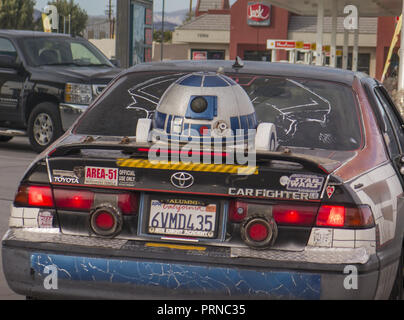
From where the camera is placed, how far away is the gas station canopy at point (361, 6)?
39.3 metres

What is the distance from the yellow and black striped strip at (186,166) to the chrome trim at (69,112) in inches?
382

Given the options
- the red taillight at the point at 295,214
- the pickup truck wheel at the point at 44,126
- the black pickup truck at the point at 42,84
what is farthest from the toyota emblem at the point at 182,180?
the pickup truck wheel at the point at 44,126

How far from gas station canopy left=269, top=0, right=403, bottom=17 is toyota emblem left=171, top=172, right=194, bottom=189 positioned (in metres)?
35.8

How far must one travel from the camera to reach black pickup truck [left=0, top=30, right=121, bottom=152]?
14016 mm

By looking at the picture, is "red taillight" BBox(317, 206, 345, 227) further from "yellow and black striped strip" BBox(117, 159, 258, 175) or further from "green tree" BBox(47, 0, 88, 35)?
"green tree" BBox(47, 0, 88, 35)

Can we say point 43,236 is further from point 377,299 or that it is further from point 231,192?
point 377,299

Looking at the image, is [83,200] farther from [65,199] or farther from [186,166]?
[186,166]

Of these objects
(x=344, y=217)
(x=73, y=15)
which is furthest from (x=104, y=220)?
(x=73, y=15)

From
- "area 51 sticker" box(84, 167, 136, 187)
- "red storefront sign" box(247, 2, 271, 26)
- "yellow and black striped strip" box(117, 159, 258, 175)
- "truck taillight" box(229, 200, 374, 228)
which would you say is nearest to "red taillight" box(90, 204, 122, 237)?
"area 51 sticker" box(84, 167, 136, 187)

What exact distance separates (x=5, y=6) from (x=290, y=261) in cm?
8940

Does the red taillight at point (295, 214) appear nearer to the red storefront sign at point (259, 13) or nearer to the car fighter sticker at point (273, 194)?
the car fighter sticker at point (273, 194)

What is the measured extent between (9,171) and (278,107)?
7.61 meters

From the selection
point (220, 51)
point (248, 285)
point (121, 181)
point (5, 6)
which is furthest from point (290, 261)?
point (5, 6)

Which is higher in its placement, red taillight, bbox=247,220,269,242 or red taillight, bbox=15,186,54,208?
red taillight, bbox=15,186,54,208
